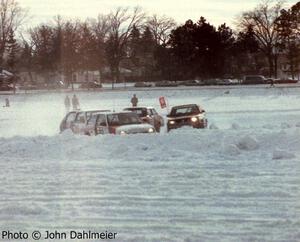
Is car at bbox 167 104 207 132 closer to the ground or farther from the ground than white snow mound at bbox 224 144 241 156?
closer to the ground

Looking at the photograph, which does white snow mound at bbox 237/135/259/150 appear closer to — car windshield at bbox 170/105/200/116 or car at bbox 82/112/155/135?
car at bbox 82/112/155/135

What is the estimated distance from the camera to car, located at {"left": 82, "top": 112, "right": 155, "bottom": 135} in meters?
22.2

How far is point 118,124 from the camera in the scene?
23156 millimetres

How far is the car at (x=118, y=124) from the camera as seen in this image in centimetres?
2217

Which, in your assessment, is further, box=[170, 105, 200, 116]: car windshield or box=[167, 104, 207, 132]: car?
box=[170, 105, 200, 116]: car windshield

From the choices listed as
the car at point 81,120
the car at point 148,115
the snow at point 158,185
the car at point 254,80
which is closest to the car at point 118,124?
the car at point 81,120

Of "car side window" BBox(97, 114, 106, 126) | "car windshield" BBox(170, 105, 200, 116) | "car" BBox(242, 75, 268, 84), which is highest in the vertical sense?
"car side window" BBox(97, 114, 106, 126)

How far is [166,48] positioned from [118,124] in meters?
88.7

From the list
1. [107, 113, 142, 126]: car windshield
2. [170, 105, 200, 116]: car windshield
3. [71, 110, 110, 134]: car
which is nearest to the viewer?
[107, 113, 142, 126]: car windshield

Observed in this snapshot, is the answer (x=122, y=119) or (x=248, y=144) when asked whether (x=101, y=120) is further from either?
(x=248, y=144)

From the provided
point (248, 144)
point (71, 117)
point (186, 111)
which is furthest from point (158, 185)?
point (186, 111)

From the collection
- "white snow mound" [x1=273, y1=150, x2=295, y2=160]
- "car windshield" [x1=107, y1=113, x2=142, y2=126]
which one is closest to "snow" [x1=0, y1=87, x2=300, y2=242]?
"white snow mound" [x1=273, y1=150, x2=295, y2=160]

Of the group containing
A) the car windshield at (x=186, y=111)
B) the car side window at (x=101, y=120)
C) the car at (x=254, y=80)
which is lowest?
the car at (x=254, y=80)

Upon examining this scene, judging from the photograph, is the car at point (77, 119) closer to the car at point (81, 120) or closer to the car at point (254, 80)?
the car at point (81, 120)
